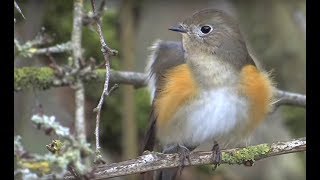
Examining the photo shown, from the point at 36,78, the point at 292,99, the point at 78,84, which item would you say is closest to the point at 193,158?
the point at 36,78

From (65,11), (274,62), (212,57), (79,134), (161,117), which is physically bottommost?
(79,134)

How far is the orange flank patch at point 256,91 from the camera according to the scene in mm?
3754

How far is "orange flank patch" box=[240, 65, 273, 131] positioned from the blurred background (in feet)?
3.43

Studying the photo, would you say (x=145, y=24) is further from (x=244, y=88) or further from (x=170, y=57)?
(x=244, y=88)

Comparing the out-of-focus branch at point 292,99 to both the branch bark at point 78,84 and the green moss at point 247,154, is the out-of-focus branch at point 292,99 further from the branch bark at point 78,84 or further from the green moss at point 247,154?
the branch bark at point 78,84

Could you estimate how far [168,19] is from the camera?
5.93 m

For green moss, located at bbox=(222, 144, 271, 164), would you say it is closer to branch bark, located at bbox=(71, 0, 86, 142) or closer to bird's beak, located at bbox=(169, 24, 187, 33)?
bird's beak, located at bbox=(169, 24, 187, 33)

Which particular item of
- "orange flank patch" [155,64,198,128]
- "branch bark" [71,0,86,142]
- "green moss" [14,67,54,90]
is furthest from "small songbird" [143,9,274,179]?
"branch bark" [71,0,86,142]

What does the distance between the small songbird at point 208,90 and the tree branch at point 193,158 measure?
0.22 meters

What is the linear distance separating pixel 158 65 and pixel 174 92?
48 centimetres

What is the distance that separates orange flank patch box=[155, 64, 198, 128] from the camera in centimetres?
371
